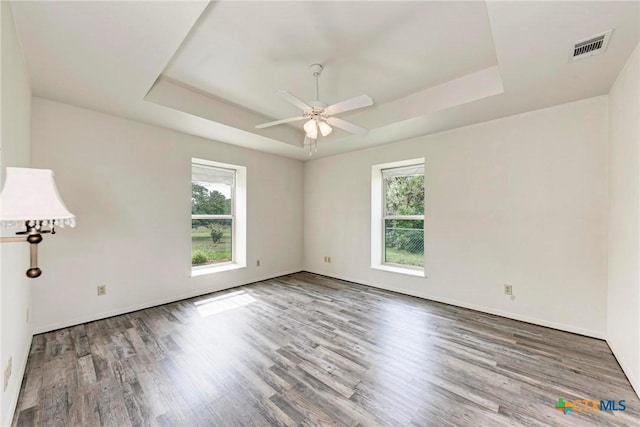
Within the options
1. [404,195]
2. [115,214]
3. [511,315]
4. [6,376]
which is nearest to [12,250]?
[6,376]

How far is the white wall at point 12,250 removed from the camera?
1511 mm

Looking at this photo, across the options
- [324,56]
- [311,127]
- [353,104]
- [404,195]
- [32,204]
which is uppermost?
[324,56]

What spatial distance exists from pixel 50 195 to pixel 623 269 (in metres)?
3.87

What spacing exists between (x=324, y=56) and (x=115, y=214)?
2.99m

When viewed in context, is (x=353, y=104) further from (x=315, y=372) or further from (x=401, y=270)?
(x=401, y=270)

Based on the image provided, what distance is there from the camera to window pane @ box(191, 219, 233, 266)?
4141mm

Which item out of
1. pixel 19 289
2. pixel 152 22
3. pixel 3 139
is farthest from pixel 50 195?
pixel 19 289

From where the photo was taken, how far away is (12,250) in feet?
5.65

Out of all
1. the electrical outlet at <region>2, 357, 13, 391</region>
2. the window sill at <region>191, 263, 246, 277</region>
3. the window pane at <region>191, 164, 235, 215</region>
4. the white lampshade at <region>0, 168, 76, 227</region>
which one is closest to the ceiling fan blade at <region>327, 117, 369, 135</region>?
the white lampshade at <region>0, 168, 76, 227</region>

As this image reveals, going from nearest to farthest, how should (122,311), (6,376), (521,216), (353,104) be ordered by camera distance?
(6,376) < (353,104) < (521,216) < (122,311)

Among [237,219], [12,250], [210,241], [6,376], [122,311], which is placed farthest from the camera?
[237,219]

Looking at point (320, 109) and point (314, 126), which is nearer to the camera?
point (320, 109)

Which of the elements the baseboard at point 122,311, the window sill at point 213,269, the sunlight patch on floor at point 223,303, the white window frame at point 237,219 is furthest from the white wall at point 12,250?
the white window frame at point 237,219

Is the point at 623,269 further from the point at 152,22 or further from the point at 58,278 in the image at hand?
the point at 58,278
